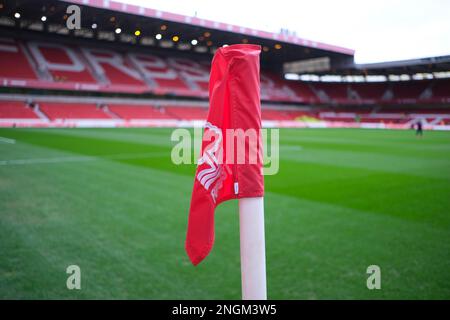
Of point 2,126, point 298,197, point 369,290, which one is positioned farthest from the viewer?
point 2,126

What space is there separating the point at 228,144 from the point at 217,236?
3570mm

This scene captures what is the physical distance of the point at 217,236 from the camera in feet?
15.9

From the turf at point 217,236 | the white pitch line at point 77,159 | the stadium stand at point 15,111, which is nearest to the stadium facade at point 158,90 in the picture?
the stadium stand at point 15,111

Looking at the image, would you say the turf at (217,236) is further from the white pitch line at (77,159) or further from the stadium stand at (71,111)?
the stadium stand at (71,111)

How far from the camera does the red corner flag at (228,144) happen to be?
1.43 m

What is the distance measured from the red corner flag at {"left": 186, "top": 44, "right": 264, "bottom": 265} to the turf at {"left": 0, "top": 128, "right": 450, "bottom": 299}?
2.02m

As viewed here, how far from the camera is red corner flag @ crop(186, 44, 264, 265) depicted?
1429 mm

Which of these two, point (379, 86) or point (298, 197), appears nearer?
point (298, 197)

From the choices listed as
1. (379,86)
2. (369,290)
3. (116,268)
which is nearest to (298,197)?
(369,290)

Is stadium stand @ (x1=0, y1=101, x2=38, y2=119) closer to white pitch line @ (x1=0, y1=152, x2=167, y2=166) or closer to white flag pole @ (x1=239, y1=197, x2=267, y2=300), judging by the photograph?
white pitch line @ (x1=0, y1=152, x2=167, y2=166)

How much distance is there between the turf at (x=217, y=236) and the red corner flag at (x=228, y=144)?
2.02 meters
